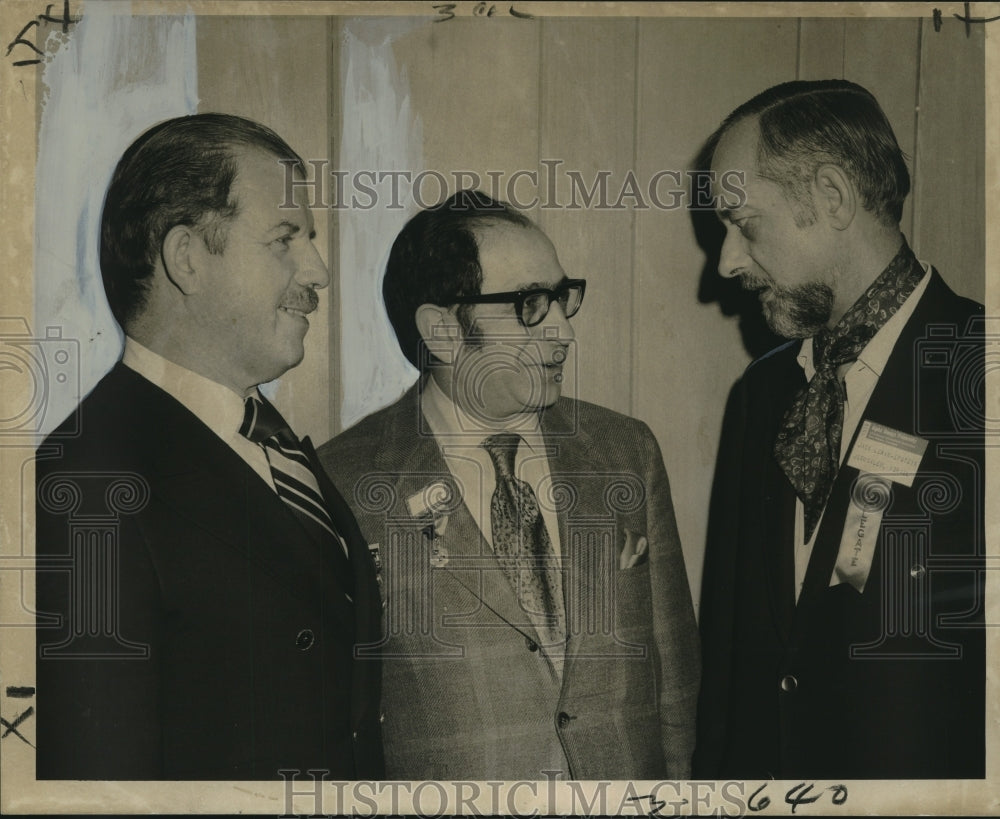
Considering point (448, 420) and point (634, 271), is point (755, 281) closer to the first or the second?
point (634, 271)

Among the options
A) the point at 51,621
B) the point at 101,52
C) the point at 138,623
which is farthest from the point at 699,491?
the point at 101,52

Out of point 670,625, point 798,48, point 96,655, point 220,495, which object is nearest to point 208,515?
point 220,495

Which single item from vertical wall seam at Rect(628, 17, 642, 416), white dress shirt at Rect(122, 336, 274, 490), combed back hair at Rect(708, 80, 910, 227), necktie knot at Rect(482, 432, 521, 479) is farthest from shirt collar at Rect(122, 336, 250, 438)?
combed back hair at Rect(708, 80, 910, 227)

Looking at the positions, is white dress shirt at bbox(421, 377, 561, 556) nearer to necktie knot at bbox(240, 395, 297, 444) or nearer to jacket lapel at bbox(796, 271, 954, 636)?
necktie knot at bbox(240, 395, 297, 444)

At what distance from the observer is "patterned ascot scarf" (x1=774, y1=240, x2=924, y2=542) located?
2037 millimetres

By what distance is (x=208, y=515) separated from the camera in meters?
1.98

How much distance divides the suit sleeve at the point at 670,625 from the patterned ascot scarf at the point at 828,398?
234 mm

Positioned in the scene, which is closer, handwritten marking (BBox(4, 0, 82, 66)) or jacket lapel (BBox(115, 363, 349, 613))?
jacket lapel (BBox(115, 363, 349, 613))

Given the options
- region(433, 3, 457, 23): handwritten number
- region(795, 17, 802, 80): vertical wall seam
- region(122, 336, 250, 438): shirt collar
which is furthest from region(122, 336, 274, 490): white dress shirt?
region(795, 17, 802, 80): vertical wall seam

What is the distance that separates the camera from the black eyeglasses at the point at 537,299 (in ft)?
6.63

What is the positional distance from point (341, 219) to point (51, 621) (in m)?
0.93

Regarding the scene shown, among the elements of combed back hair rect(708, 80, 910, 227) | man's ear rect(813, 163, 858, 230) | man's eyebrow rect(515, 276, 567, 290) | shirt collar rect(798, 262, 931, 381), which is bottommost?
shirt collar rect(798, 262, 931, 381)

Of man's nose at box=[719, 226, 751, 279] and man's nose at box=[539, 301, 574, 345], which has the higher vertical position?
man's nose at box=[719, 226, 751, 279]

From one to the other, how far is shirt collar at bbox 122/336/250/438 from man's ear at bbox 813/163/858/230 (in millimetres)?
1122
